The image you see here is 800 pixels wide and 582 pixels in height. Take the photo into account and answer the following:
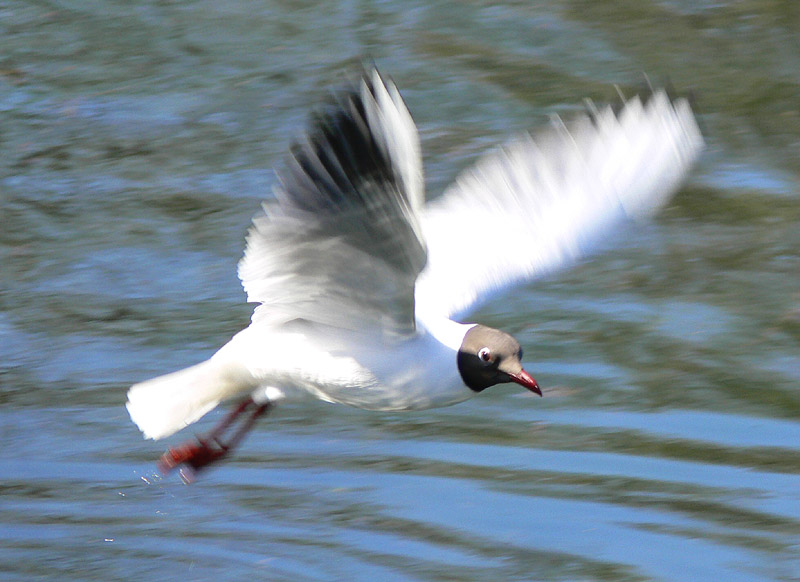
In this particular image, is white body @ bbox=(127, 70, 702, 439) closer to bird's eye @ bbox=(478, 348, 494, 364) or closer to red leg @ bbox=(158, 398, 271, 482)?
bird's eye @ bbox=(478, 348, 494, 364)

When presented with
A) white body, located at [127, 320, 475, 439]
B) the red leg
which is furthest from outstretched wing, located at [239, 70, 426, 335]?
the red leg

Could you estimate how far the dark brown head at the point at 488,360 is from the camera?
18.1 feet

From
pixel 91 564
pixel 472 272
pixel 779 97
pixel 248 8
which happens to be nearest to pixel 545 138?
pixel 472 272

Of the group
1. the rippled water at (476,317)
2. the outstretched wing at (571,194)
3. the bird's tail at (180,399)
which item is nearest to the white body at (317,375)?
the bird's tail at (180,399)

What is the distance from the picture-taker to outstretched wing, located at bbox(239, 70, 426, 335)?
439 centimetres

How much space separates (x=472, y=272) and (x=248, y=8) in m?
8.14

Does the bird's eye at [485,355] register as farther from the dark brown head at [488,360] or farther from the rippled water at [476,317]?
the rippled water at [476,317]

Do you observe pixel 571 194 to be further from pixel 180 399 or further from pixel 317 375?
pixel 180 399

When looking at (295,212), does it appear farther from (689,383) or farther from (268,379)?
(689,383)

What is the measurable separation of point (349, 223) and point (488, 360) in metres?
1.06

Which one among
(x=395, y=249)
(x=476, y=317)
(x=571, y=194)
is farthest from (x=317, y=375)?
(x=476, y=317)

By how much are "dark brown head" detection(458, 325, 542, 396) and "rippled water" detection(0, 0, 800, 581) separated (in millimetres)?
801

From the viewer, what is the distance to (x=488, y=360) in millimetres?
5516

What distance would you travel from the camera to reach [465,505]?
648cm
